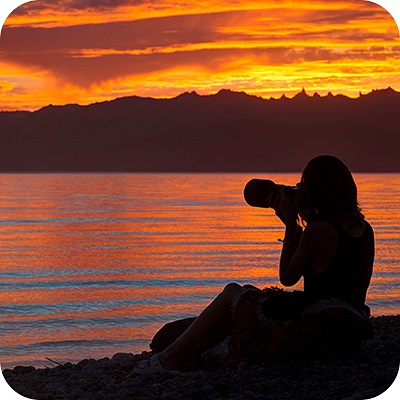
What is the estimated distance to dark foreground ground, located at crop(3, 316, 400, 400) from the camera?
206 inches

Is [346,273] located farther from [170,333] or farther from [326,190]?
[170,333]

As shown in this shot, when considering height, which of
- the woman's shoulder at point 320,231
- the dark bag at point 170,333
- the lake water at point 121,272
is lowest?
the lake water at point 121,272

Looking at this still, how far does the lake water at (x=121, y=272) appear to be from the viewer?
10.4 meters

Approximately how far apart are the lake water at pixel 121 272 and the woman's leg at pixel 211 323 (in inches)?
143

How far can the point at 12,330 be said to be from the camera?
10531 millimetres

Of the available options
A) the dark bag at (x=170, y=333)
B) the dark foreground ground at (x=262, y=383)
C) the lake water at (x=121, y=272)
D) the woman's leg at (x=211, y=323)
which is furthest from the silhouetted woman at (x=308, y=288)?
the lake water at (x=121, y=272)

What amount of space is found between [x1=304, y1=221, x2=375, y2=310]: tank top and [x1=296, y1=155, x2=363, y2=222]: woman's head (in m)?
0.09

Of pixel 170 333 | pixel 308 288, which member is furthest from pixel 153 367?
pixel 308 288

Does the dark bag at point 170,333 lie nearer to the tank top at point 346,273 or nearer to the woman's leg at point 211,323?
the woman's leg at point 211,323

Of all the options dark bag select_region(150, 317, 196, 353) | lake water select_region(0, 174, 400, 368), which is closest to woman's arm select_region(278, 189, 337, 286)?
dark bag select_region(150, 317, 196, 353)

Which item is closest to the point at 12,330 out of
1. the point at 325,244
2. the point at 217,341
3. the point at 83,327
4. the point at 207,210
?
the point at 83,327

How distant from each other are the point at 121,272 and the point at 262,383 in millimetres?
11611

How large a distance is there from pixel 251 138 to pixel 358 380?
11755 centimetres

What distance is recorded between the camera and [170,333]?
6.20 metres
